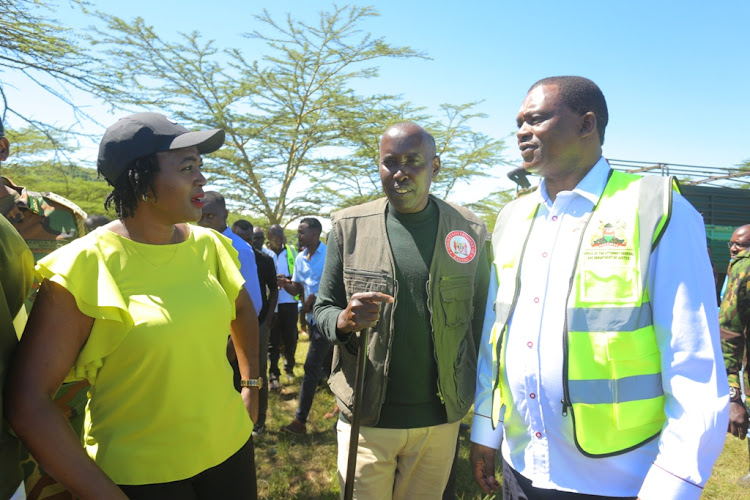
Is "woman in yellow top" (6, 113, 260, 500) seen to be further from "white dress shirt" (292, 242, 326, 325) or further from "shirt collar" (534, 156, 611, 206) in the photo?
"white dress shirt" (292, 242, 326, 325)

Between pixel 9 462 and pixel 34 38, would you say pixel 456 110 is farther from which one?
pixel 9 462

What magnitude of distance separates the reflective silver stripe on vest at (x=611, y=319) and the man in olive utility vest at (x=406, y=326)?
764 mm

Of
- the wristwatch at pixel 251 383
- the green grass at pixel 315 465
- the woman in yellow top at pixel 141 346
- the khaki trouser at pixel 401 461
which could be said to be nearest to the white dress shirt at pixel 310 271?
the green grass at pixel 315 465

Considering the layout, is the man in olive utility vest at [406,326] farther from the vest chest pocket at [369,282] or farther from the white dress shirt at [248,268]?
the white dress shirt at [248,268]

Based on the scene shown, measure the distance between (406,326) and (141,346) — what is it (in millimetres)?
1098

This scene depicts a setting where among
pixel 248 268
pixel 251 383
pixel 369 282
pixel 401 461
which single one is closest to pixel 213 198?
pixel 248 268

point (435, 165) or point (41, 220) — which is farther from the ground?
point (435, 165)

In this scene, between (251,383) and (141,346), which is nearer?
(141,346)

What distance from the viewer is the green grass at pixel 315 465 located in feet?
12.0

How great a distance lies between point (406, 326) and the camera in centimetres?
211

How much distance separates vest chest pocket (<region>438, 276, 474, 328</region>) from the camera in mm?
2109

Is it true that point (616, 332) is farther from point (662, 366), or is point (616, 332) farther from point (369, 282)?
point (369, 282)

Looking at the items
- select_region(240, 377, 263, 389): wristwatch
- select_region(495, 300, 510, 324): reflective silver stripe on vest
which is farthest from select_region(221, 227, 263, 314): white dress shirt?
select_region(495, 300, 510, 324): reflective silver stripe on vest

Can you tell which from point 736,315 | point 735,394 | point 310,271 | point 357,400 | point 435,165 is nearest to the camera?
point 357,400
